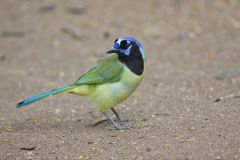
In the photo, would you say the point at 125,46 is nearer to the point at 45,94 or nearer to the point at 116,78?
the point at 116,78

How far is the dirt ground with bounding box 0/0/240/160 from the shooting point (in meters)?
5.02

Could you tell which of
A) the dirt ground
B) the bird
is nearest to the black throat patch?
the bird

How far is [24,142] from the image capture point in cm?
536

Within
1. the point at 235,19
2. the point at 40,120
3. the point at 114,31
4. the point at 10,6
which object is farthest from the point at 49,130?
the point at 10,6

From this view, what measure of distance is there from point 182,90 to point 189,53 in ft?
7.05

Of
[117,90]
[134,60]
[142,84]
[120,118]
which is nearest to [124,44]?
[134,60]

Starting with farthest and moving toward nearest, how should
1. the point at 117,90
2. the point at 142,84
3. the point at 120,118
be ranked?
the point at 142,84 → the point at 120,118 → the point at 117,90

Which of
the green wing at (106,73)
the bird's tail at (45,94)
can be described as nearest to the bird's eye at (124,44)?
the green wing at (106,73)

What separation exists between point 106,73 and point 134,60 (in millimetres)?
381

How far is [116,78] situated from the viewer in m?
5.64

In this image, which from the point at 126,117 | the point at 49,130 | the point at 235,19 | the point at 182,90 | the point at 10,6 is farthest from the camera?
the point at 10,6

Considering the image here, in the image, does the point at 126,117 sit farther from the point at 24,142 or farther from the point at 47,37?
the point at 47,37

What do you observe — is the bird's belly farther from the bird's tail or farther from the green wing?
the bird's tail

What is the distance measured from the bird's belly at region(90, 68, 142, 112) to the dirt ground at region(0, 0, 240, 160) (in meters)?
0.37
